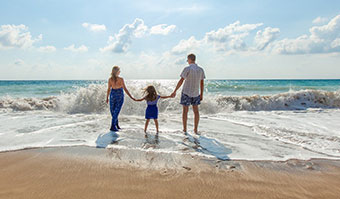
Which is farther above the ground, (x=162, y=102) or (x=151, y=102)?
(x=151, y=102)

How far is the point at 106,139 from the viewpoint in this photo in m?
4.77

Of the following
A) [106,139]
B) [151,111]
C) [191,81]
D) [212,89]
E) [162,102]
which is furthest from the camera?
[212,89]

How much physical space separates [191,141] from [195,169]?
1.53 metres

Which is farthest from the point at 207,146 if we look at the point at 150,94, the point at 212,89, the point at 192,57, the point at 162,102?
the point at 212,89

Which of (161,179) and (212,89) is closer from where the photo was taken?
(161,179)

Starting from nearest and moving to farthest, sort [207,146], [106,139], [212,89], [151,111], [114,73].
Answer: [207,146] → [106,139] → [151,111] → [114,73] → [212,89]

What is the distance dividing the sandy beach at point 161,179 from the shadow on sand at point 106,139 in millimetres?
725

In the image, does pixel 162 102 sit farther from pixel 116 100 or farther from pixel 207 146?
pixel 207 146

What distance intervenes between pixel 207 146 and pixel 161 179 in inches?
68.5

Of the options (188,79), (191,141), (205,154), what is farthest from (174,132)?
(205,154)

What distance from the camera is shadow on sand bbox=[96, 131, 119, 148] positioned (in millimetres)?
4381

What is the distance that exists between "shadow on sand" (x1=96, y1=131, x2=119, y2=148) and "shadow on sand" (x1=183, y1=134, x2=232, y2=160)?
1.58 meters

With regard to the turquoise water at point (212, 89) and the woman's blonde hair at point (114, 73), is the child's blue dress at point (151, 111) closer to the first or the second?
the woman's blonde hair at point (114, 73)

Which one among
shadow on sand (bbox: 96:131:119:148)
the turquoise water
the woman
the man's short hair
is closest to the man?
the man's short hair
